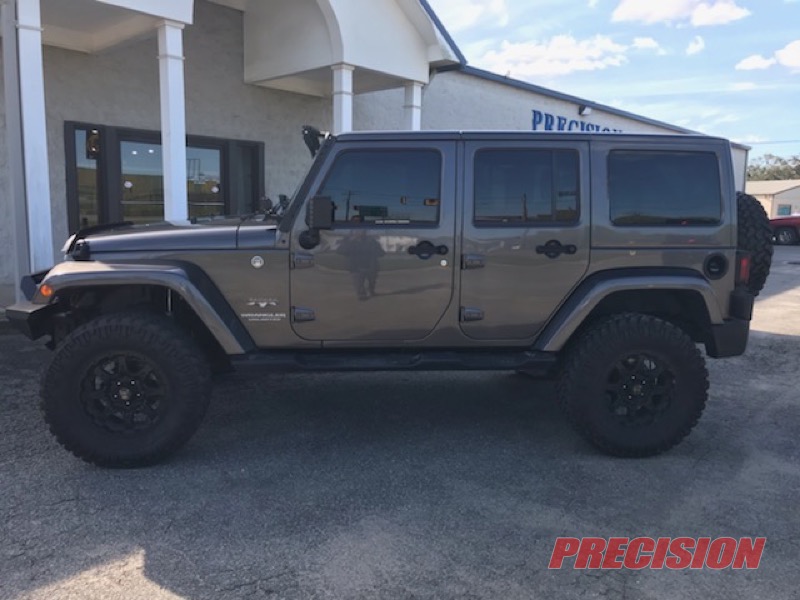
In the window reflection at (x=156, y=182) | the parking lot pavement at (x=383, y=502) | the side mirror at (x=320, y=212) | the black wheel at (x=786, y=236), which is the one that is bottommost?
the parking lot pavement at (x=383, y=502)

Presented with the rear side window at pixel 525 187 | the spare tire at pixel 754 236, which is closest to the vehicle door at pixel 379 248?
the rear side window at pixel 525 187

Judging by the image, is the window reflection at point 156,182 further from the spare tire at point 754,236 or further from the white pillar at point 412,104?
the spare tire at point 754,236

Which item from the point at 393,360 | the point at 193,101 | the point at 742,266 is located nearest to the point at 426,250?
the point at 393,360

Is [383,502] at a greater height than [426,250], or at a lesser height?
lesser

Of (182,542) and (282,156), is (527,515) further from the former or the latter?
(282,156)

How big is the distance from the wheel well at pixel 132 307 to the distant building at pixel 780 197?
224ft

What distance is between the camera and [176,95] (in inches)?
320

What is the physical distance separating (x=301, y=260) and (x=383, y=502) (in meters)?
1.50

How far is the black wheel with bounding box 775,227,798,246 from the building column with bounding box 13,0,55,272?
1053 inches

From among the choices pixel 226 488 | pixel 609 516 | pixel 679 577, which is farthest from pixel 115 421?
pixel 679 577

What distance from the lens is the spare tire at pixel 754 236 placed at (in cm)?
423

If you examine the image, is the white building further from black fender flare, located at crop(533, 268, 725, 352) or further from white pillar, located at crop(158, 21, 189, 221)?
black fender flare, located at crop(533, 268, 725, 352)

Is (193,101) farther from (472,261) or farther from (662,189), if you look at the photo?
(662,189)

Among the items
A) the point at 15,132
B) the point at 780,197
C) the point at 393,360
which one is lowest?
the point at 393,360
